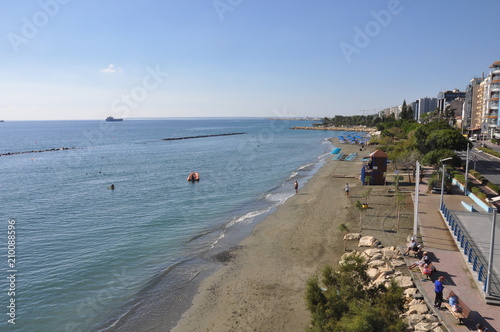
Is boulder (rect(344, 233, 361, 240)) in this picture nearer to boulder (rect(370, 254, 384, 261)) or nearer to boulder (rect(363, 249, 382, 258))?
boulder (rect(363, 249, 382, 258))

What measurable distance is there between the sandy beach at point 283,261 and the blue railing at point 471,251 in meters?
2.54

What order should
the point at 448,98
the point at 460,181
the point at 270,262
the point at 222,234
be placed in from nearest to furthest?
the point at 270,262
the point at 222,234
the point at 460,181
the point at 448,98

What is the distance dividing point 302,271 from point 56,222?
21086 mm

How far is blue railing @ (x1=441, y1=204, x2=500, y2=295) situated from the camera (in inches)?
510

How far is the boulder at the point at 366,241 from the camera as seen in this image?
19.1 metres

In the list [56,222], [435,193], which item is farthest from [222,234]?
[435,193]

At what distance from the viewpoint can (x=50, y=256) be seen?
68.5 ft

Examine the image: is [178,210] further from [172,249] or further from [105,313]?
[105,313]

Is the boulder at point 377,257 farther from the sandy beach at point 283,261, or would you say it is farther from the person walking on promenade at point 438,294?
the person walking on promenade at point 438,294

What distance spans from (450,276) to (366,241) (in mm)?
5634

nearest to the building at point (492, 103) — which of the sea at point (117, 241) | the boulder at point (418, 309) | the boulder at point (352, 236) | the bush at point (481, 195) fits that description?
the sea at point (117, 241)

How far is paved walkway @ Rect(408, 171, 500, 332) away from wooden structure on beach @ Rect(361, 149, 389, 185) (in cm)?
1225

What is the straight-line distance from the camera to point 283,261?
61.6 feet

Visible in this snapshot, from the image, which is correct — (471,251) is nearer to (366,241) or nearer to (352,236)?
(366,241)
